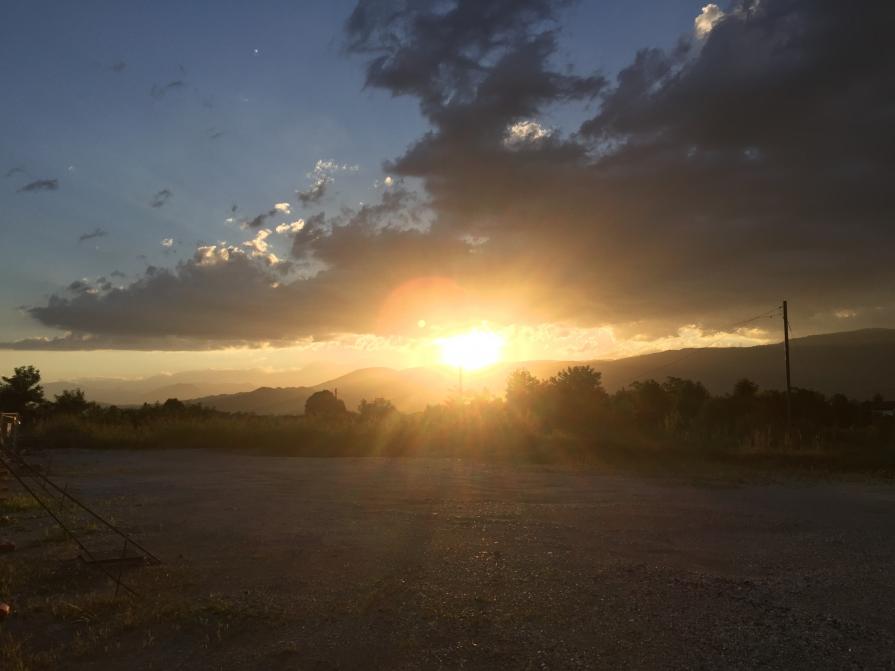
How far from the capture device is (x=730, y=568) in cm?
811

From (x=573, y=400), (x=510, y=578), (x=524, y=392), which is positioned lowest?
(x=510, y=578)

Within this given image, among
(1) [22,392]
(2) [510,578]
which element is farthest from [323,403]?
(2) [510,578]

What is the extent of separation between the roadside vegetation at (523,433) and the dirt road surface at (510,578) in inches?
390

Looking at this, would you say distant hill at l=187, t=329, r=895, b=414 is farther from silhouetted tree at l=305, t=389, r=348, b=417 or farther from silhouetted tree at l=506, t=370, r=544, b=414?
silhouetted tree at l=506, t=370, r=544, b=414

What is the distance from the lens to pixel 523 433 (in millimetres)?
28688

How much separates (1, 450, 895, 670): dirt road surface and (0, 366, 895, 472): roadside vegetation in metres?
9.90

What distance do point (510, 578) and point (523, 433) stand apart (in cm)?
2130

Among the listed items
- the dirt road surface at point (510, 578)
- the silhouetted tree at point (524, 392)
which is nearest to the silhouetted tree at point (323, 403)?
the silhouetted tree at point (524, 392)

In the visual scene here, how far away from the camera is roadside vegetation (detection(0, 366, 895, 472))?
2458 cm

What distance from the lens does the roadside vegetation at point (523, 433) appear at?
24578 mm

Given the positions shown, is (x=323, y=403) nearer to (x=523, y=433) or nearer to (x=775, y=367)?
(x=523, y=433)

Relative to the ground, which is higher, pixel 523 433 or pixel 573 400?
pixel 573 400

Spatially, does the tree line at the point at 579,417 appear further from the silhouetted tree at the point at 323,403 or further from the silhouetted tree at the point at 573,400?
the silhouetted tree at the point at 323,403

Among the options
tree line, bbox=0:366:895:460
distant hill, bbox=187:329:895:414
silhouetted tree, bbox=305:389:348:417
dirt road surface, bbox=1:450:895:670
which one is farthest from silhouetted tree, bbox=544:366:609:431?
distant hill, bbox=187:329:895:414
